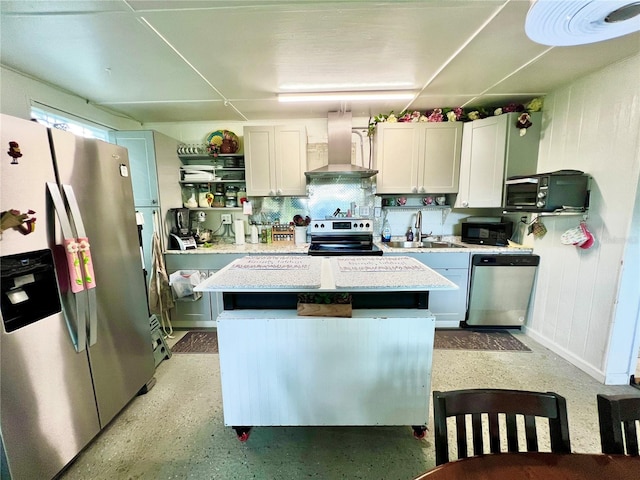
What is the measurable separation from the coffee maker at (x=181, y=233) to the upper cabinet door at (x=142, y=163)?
0.28 meters

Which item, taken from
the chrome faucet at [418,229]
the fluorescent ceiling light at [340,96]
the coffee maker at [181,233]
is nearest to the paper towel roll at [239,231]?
the coffee maker at [181,233]

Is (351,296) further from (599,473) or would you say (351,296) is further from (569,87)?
(569,87)

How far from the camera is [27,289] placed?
1179mm

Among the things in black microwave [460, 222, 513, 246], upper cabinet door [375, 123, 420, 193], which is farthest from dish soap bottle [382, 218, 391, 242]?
black microwave [460, 222, 513, 246]

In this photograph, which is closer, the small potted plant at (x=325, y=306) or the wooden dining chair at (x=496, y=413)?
the wooden dining chair at (x=496, y=413)

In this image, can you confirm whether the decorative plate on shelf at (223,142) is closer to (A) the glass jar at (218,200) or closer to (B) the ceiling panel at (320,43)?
(A) the glass jar at (218,200)

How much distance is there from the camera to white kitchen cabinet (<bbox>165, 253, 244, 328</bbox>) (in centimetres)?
283

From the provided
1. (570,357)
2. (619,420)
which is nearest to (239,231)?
(619,420)

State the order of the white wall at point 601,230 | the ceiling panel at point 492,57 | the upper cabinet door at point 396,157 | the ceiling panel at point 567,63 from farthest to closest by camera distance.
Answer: the upper cabinet door at point 396,157
the white wall at point 601,230
the ceiling panel at point 567,63
the ceiling panel at point 492,57

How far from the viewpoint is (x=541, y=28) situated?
0.99m

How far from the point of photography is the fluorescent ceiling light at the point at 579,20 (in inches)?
34.3

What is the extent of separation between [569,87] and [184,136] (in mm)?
4269

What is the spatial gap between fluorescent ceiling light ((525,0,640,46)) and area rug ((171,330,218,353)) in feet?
10.5

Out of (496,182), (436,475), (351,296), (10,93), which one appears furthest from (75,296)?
(496,182)
